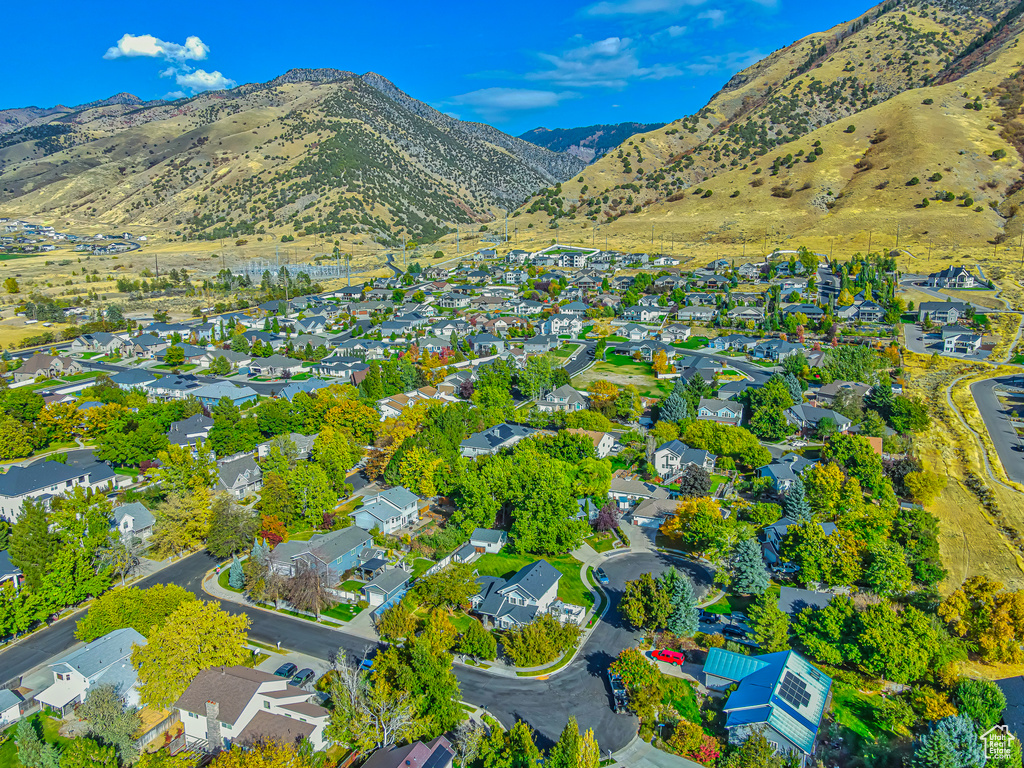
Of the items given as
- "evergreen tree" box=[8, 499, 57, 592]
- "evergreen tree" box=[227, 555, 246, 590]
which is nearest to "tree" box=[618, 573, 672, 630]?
"evergreen tree" box=[227, 555, 246, 590]

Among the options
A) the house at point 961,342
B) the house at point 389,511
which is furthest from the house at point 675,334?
the house at point 389,511

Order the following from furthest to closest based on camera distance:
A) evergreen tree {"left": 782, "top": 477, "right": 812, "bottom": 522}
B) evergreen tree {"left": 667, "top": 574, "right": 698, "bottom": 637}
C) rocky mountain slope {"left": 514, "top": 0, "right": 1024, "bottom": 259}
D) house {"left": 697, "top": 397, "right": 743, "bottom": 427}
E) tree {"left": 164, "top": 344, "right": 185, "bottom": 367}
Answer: rocky mountain slope {"left": 514, "top": 0, "right": 1024, "bottom": 259} < tree {"left": 164, "top": 344, "right": 185, "bottom": 367} < house {"left": 697, "top": 397, "right": 743, "bottom": 427} < evergreen tree {"left": 782, "top": 477, "right": 812, "bottom": 522} < evergreen tree {"left": 667, "top": 574, "right": 698, "bottom": 637}

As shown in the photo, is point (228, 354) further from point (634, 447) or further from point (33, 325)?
point (634, 447)

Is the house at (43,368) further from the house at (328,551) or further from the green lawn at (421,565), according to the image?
the green lawn at (421,565)

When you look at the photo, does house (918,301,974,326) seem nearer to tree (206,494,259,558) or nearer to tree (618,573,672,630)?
tree (618,573,672,630)

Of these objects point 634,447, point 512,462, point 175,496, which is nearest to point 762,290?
point 634,447

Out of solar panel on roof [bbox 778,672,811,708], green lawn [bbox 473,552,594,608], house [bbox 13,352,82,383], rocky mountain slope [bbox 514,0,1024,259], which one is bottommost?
green lawn [bbox 473,552,594,608]
